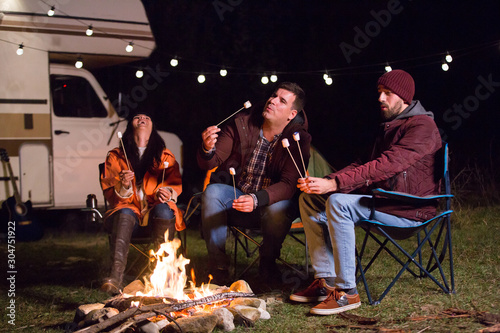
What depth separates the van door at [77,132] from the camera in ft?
19.6

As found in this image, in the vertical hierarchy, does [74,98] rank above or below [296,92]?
above

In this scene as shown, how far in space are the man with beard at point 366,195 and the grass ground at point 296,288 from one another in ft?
0.58

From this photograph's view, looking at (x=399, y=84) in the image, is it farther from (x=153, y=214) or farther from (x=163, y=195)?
(x=153, y=214)

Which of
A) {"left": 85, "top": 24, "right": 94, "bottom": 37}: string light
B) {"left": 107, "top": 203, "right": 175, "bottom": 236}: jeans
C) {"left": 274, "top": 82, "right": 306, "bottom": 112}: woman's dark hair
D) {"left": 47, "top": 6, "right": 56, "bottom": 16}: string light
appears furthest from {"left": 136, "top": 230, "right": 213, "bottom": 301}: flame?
{"left": 47, "top": 6, "right": 56, "bottom": 16}: string light

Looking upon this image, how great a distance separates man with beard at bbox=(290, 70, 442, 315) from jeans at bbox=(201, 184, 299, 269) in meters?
0.26

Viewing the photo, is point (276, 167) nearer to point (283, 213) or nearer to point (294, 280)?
point (283, 213)

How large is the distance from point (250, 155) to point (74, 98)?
316cm

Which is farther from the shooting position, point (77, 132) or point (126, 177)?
point (77, 132)

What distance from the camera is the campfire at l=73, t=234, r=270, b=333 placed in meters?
2.58

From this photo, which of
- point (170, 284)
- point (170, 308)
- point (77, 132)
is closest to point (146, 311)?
point (170, 308)

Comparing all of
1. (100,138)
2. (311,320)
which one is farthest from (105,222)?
(100,138)

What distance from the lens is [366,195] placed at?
2.97 m

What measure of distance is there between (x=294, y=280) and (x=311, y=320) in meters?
0.84

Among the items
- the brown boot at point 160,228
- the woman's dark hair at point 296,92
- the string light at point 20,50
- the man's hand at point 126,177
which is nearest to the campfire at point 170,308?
the brown boot at point 160,228
